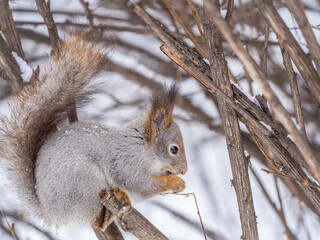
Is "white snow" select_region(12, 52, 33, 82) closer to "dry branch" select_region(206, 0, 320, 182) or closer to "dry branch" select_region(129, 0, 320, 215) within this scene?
"dry branch" select_region(129, 0, 320, 215)

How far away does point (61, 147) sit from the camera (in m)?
1.98

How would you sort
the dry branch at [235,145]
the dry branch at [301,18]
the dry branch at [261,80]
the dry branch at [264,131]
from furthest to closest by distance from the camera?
the dry branch at [235,145] < the dry branch at [264,131] < the dry branch at [301,18] < the dry branch at [261,80]

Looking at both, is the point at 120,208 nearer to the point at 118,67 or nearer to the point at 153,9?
the point at 118,67

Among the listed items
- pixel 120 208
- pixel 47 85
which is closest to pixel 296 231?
→ pixel 120 208

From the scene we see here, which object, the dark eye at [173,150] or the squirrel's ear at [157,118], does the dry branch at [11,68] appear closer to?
the squirrel's ear at [157,118]

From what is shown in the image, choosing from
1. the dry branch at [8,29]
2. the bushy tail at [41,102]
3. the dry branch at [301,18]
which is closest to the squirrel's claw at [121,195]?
the bushy tail at [41,102]

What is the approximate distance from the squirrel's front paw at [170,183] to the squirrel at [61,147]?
0.14m

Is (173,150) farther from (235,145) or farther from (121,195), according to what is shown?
(235,145)

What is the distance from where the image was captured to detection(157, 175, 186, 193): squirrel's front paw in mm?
2198

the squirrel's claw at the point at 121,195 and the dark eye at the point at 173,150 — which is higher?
the dark eye at the point at 173,150

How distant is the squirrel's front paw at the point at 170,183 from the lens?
7.21ft

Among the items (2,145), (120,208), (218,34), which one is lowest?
(120,208)

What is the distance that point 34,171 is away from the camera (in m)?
2.04

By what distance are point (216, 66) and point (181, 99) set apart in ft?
4.23
